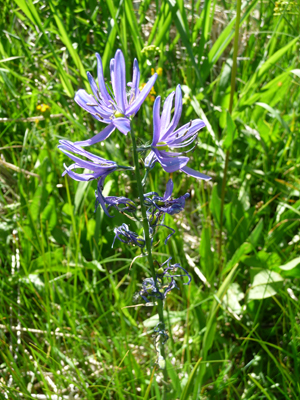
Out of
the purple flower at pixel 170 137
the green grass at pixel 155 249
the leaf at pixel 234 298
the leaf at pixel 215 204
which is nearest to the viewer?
the purple flower at pixel 170 137

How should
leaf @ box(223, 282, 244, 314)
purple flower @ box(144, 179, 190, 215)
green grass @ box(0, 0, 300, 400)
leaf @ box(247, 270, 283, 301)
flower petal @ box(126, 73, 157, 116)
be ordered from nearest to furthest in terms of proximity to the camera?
flower petal @ box(126, 73, 157, 116)
purple flower @ box(144, 179, 190, 215)
green grass @ box(0, 0, 300, 400)
leaf @ box(247, 270, 283, 301)
leaf @ box(223, 282, 244, 314)

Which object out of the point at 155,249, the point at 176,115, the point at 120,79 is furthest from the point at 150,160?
the point at 155,249

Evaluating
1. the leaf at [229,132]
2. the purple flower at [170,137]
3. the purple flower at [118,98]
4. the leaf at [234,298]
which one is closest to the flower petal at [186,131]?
the purple flower at [170,137]

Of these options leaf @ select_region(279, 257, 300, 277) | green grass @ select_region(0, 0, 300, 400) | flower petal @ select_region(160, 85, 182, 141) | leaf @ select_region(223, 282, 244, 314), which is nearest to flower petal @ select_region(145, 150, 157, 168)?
flower petal @ select_region(160, 85, 182, 141)

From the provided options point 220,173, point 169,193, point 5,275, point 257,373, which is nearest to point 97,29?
point 220,173

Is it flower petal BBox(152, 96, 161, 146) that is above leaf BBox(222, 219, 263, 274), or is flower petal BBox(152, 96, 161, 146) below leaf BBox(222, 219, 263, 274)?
above

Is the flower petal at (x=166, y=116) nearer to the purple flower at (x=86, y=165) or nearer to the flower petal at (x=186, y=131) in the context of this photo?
the flower petal at (x=186, y=131)

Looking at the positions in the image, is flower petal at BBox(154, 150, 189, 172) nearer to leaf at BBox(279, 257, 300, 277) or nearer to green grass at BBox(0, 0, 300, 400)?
green grass at BBox(0, 0, 300, 400)

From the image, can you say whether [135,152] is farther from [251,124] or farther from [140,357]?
[251,124]

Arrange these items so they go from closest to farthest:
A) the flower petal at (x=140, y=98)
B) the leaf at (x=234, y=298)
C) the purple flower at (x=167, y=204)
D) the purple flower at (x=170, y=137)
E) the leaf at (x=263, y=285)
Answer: the flower petal at (x=140, y=98) < the purple flower at (x=170, y=137) < the purple flower at (x=167, y=204) < the leaf at (x=263, y=285) < the leaf at (x=234, y=298)
